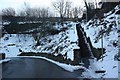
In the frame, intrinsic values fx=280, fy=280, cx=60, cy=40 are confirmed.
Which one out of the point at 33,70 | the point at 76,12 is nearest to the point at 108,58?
the point at 33,70

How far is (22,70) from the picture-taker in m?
9.17

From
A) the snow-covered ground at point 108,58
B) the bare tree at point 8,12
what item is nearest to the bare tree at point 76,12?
the bare tree at point 8,12

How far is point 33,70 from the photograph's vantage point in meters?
9.13

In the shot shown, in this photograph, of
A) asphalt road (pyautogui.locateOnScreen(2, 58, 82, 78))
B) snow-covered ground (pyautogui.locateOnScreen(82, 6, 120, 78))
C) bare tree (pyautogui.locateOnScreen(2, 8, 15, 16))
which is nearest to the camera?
asphalt road (pyautogui.locateOnScreen(2, 58, 82, 78))

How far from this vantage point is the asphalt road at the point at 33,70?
8.70 metres

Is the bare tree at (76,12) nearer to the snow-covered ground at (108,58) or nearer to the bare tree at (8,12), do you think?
the bare tree at (8,12)

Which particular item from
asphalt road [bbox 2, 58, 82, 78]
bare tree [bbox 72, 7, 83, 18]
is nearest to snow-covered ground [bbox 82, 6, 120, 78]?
asphalt road [bbox 2, 58, 82, 78]

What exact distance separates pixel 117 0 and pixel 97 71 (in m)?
15.4

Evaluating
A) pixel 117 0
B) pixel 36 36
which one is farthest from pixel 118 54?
pixel 36 36

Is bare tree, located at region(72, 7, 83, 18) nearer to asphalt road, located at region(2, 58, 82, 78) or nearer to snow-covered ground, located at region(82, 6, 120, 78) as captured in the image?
snow-covered ground, located at region(82, 6, 120, 78)

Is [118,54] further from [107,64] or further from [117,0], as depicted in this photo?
[117,0]

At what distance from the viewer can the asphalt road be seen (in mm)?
8695

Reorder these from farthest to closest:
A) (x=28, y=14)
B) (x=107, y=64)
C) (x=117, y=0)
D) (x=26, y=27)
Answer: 1. (x=28, y=14)
2. (x=26, y=27)
3. (x=117, y=0)
4. (x=107, y=64)

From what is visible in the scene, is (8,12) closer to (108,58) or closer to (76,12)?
(76,12)
